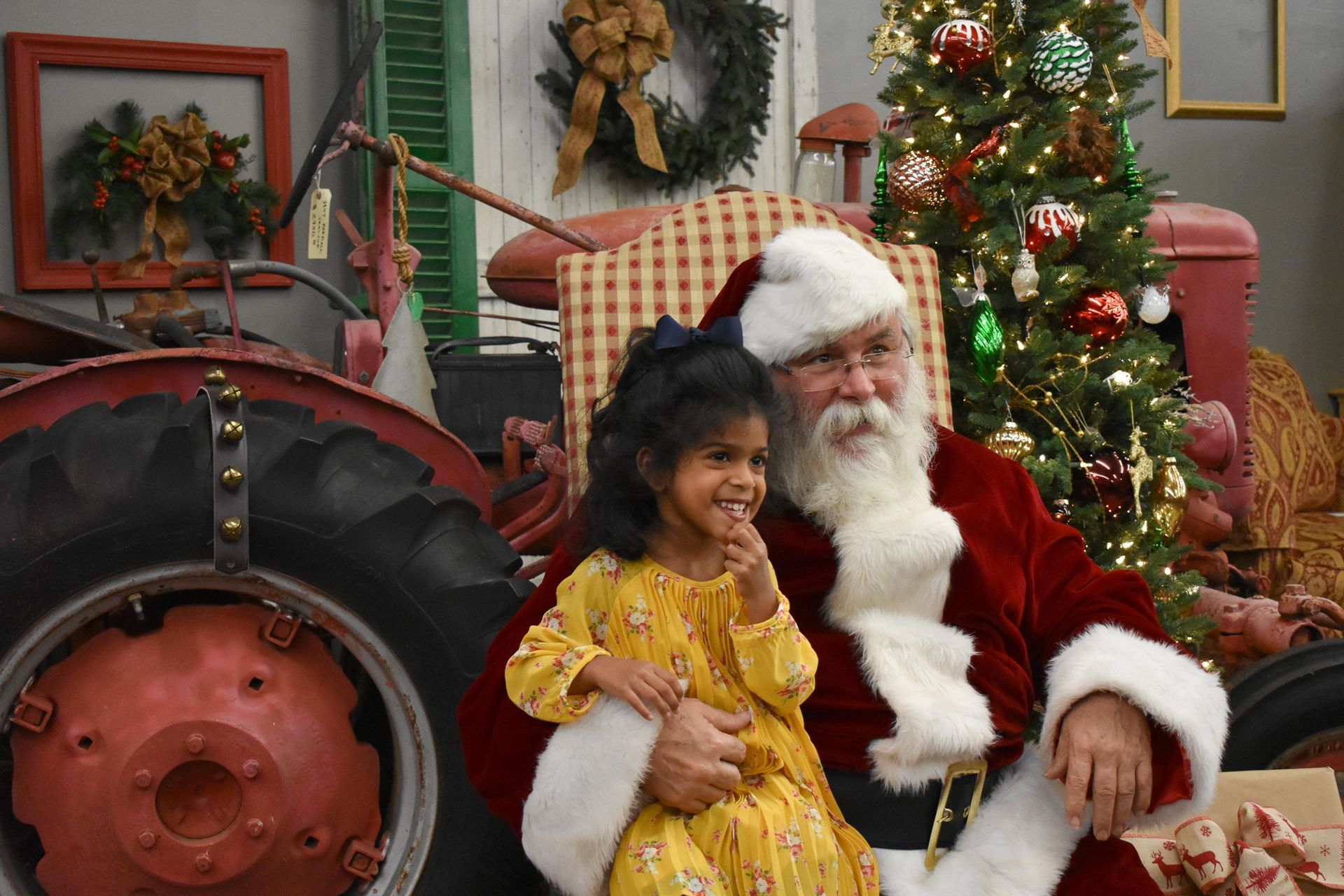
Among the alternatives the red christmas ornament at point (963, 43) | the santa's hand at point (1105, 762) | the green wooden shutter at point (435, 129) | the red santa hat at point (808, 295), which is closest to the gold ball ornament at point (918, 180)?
the red christmas ornament at point (963, 43)

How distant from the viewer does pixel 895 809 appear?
5.35 ft

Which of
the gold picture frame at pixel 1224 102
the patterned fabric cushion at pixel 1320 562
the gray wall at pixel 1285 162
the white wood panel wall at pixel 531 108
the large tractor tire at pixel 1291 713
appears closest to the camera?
the large tractor tire at pixel 1291 713

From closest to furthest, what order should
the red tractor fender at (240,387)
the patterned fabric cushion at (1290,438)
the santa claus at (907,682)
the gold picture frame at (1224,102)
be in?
the santa claus at (907,682) < the red tractor fender at (240,387) < the patterned fabric cushion at (1290,438) < the gold picture frame at (1224,102)

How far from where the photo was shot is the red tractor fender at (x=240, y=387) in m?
1.90

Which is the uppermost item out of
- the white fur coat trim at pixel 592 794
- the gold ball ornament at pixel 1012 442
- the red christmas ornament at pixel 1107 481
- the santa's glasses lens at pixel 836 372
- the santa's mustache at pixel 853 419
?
the santa's glasses lens at pixel 836 372

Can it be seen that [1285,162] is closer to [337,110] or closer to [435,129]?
[435,129]

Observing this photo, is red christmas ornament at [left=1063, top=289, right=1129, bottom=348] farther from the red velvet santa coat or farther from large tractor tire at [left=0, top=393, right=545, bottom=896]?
large tractor tire at [left=0, top=393, right=545, bottom=896]

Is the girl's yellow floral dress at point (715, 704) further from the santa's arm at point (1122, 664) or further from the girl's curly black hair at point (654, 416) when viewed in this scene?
the santa's arm at point (1122, 664)

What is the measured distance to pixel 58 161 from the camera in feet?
15.4

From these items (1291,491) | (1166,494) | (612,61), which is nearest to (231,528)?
(1166,494)

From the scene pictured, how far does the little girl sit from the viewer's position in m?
1.37

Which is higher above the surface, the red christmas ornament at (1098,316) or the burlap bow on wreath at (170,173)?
the burlap bow on wreath at (170,173)

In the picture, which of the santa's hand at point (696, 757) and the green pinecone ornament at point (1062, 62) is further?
the green pinecone ornament at point (1062, 62)

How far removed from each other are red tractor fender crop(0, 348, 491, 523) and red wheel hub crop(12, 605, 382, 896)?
39 cm
